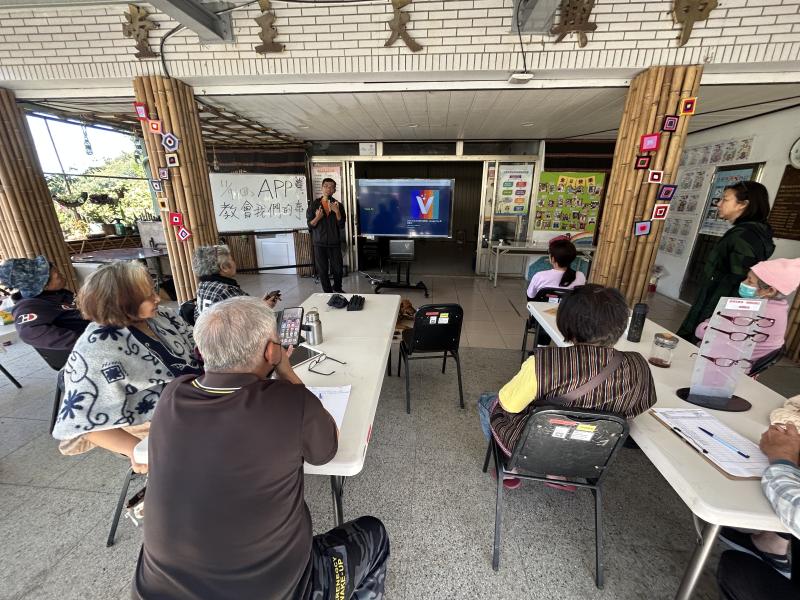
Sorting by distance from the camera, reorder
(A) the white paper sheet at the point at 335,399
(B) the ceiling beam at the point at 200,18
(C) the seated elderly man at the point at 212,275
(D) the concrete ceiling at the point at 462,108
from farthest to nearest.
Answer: (D) the concrete ceiling at the point at 462,108 → (B) the ceiling beam at the point at 200,18 → (C) the seated elderly man at the point at 212,275 → (A) the white paper sheet at the point at 335,399

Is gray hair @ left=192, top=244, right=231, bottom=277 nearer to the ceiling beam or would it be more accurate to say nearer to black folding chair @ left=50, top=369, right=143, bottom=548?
black folding chair @ left=50, top=369, right=143, bottom=548

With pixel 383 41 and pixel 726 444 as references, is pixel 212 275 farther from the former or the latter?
pixel 726 444

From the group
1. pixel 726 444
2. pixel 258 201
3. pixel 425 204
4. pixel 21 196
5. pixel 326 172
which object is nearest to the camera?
pixel 726 444

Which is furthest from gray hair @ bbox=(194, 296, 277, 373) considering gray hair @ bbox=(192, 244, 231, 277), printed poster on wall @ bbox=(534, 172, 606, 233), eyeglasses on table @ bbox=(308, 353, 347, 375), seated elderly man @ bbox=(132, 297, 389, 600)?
printed poster on wall @ bbox=(534, 172, 606, 233)

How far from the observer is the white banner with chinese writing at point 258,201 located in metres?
5.16

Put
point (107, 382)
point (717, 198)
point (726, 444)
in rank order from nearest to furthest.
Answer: point (726, 444), point (107, 382), point (717, 198)

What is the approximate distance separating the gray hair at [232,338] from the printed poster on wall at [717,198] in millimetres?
5635

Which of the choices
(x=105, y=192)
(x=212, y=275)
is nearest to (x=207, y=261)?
(x=212, y=275)

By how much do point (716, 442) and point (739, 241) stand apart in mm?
1717

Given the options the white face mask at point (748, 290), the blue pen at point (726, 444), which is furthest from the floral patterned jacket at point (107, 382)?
the white face mask at point (748, 290)

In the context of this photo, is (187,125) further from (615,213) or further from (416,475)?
(615,213)

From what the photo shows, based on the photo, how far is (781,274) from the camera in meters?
1.50

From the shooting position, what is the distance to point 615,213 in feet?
9.48

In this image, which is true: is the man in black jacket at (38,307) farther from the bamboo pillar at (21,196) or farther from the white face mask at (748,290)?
the white face mask at (748,290)
